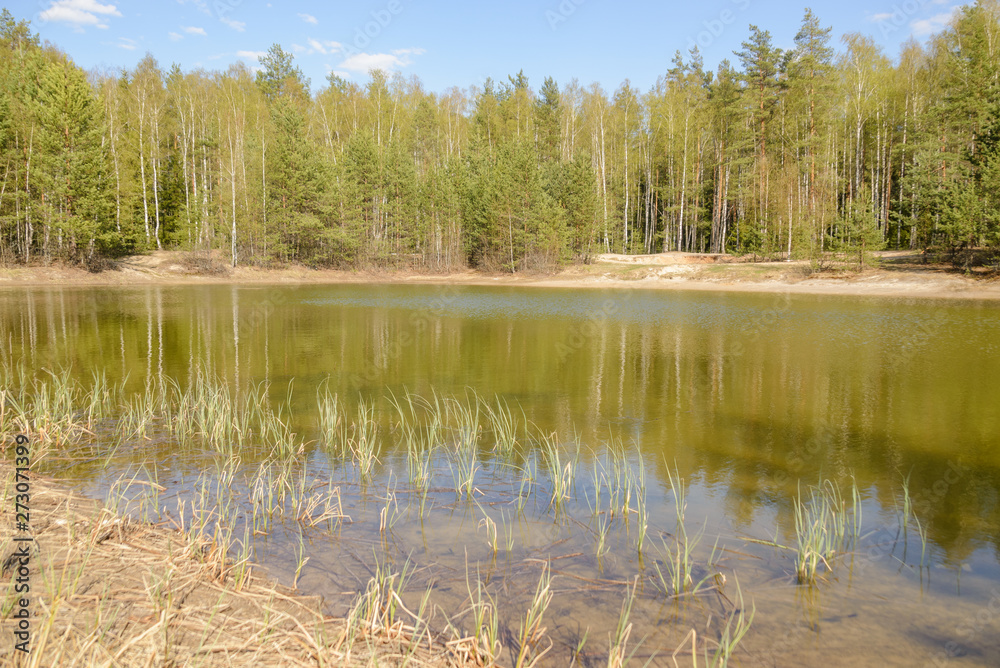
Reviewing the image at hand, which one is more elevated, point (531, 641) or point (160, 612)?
point (160, 612)

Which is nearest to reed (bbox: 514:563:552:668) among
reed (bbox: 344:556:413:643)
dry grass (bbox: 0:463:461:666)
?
dry grass (bbox: 0:463:461:666)

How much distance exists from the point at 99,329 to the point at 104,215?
84.2 feet

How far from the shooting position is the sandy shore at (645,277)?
33781 millimetres

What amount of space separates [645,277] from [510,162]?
13.3 meters

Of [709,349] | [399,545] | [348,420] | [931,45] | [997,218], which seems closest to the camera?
[399,545]

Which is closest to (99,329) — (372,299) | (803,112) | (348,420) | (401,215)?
(348,420)

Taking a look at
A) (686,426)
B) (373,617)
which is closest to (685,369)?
(686,426)

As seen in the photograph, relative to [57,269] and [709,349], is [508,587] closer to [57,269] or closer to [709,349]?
[709,349]

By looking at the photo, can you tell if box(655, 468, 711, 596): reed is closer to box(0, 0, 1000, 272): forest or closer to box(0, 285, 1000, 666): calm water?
box(0, 285, 1000, 666): calm water

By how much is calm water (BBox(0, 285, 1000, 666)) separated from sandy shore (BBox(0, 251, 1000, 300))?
21.7 feet

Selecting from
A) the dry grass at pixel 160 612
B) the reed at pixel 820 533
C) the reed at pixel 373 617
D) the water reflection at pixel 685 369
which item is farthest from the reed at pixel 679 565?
the reed at pixel 373 617

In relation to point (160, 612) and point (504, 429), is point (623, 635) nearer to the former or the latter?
point (160, 612)

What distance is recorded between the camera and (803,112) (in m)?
43.9

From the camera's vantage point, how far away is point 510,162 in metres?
46.3
